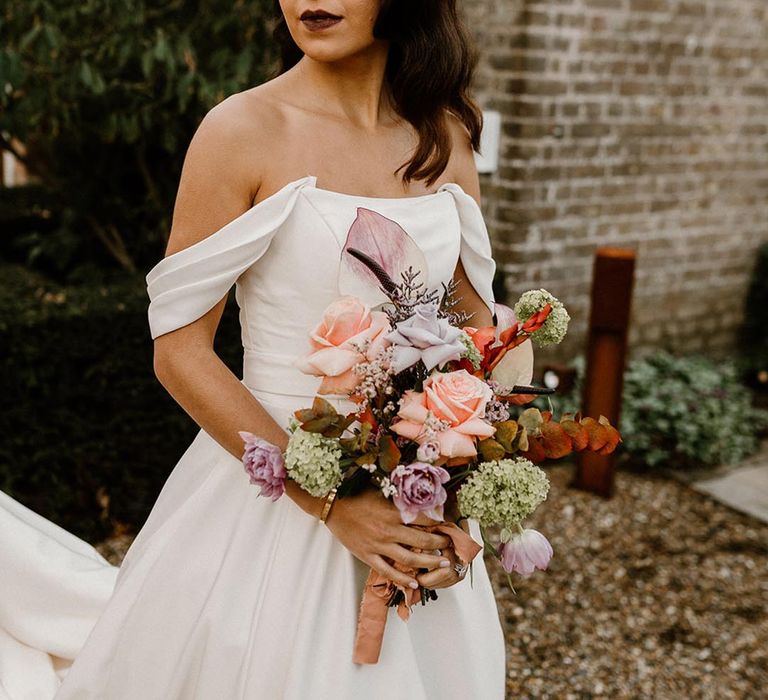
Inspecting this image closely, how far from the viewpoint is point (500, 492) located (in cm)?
145

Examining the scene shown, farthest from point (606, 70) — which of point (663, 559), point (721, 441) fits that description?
point (663, 559)

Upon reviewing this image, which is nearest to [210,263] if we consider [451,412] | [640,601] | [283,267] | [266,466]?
[283,267]

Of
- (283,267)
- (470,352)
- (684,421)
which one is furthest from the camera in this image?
(684,421)

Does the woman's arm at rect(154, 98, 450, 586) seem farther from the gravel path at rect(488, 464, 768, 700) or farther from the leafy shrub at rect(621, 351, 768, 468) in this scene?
the leafy shrub at rect(621, 351, 768, 468)

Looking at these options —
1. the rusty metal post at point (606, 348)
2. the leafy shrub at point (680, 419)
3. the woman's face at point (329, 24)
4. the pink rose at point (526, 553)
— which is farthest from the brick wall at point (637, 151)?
the pink rose at point (526, 553)

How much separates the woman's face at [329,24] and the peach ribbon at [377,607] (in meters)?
0.88

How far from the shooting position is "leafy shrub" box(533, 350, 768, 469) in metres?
4.95

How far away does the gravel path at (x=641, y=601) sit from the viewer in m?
3.20

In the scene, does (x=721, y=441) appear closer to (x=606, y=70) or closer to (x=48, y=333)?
(x=606, y=70)

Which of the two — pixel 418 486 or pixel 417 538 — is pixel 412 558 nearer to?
pixel 417 538

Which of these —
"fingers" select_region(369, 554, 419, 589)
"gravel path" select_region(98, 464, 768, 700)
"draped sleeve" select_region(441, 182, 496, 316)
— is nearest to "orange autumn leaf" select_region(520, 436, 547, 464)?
"fingers" select_region(369, 554, 419, 589)

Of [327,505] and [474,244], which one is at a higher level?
[474,244]

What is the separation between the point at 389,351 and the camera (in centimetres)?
145

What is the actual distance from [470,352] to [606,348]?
3.07 meters
